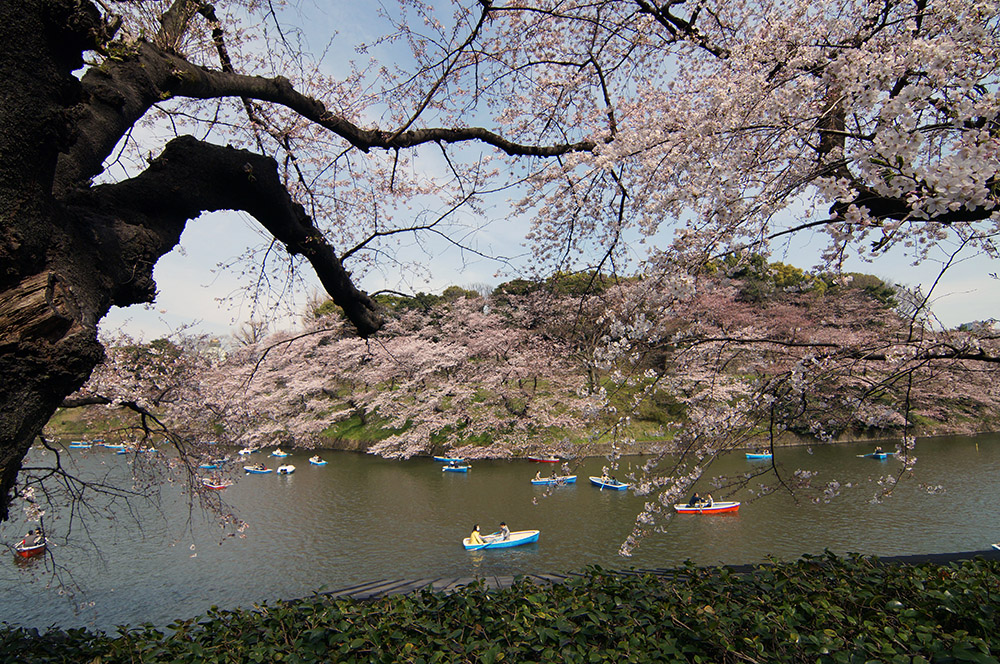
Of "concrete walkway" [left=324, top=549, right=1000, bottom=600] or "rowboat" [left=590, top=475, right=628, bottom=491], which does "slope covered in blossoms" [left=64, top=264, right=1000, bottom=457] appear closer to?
"concrete walkway" [left=324, top=549, right=1000, bottom=600]

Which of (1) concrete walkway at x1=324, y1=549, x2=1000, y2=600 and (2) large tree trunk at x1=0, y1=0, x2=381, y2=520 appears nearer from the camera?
(2) large tree trunk at x1=0, y1=0, x2=381, y2=520

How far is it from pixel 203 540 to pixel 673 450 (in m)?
10.5

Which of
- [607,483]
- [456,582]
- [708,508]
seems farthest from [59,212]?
[607,483]

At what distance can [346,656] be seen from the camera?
2.33m

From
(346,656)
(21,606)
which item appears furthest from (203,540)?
(346,656)

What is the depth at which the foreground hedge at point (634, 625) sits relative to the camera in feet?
6.75

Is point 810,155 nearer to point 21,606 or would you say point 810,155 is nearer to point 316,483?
point 21,606

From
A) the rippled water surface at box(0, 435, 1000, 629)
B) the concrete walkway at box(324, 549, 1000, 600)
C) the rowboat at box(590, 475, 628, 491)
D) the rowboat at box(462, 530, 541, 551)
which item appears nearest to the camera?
the concrete walkway at box(324, 549, 1000, 600)

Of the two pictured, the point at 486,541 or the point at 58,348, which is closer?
the point at 58,348

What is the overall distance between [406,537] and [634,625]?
835 cm

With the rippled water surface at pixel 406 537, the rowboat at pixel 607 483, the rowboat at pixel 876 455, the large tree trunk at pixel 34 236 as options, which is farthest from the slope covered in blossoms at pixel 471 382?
the large tree trunk at pixel 34 236

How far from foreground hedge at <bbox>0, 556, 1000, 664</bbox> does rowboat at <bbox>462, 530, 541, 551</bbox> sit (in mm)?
6269

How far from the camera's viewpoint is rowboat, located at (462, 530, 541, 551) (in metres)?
8.99

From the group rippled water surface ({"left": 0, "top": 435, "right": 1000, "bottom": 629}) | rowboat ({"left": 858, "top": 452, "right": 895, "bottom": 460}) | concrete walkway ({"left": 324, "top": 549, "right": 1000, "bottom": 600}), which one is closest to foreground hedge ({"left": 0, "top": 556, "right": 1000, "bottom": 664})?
concrete walkway ({"left": 324, "top": 549, "right": 1000, "bottom": 600})
